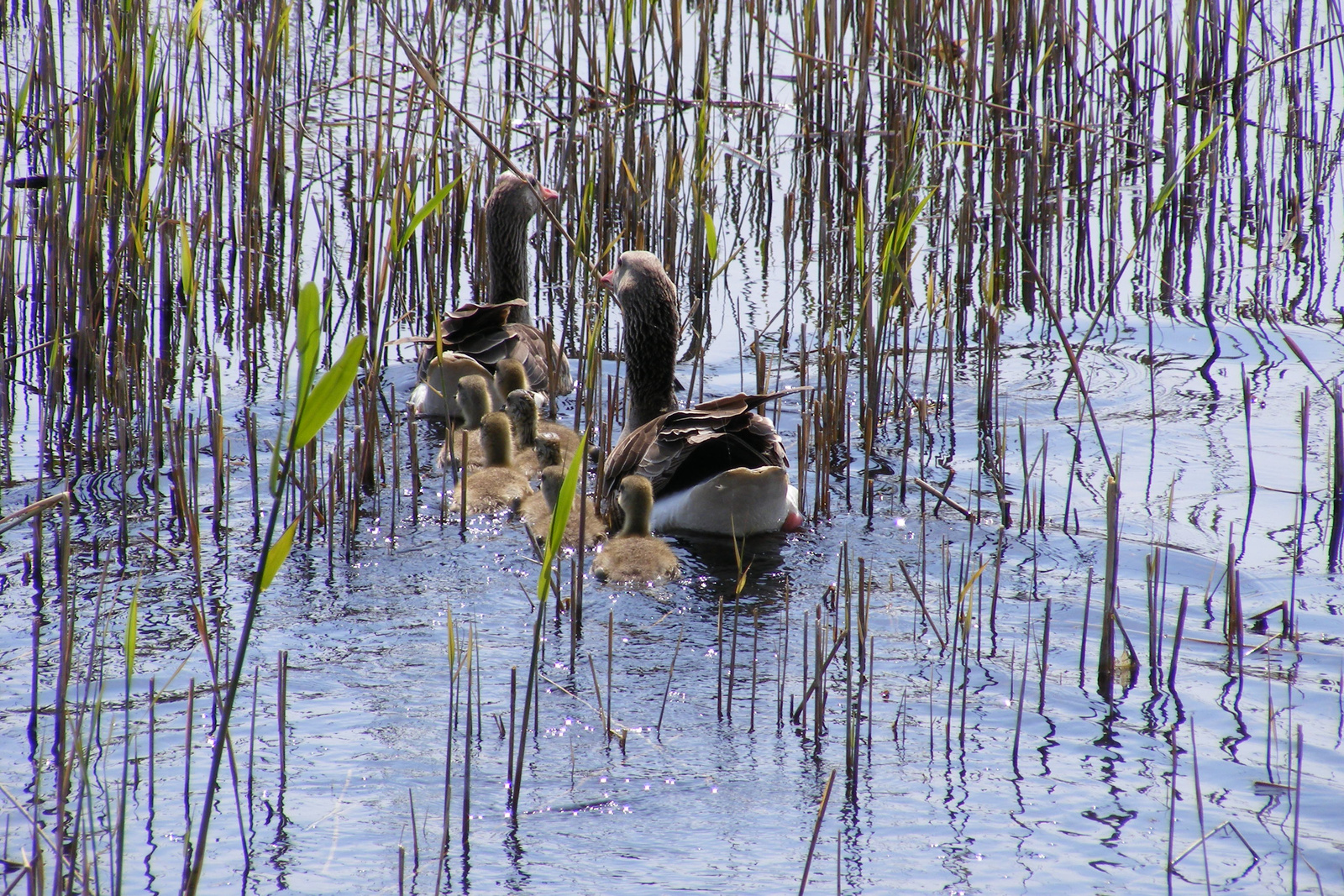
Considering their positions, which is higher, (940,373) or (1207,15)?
(1207,15)

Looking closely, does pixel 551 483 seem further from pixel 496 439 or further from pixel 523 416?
pixel 523 416

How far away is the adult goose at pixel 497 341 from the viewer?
7.41 m

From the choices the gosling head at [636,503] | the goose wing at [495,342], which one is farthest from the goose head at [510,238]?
the gosling head at [636,503]

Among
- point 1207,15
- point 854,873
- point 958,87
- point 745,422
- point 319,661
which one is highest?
point 1207,15

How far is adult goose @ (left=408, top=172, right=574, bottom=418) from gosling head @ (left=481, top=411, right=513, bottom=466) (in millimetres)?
593

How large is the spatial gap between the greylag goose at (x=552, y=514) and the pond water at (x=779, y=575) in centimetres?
23

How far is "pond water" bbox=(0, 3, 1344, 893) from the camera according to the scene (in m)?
3.40

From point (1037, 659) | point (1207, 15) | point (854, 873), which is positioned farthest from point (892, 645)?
point (1207, 15)

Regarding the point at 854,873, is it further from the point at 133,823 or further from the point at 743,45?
the point at 743,45

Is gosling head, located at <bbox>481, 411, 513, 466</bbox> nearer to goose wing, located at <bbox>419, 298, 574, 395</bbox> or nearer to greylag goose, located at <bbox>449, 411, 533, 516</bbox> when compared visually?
greylag goose, located at <bbox>449, 411, 533, 516</bbox>

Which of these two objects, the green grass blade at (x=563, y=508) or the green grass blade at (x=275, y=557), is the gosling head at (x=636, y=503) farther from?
the green grass blade at (x=275, y=557)

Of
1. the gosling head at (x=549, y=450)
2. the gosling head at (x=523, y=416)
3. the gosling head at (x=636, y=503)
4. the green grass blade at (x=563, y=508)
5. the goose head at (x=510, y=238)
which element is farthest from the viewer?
the goose head at (x=510, y=238)

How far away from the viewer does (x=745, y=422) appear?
561cm

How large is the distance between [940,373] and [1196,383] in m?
1.67
